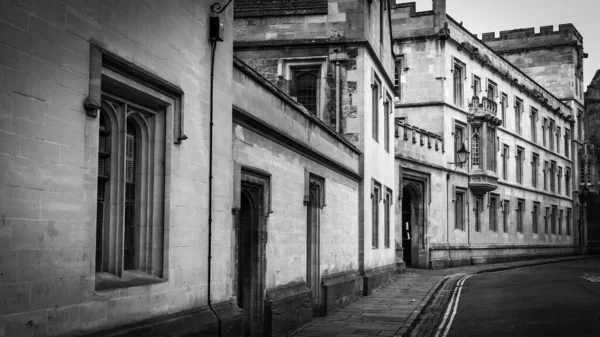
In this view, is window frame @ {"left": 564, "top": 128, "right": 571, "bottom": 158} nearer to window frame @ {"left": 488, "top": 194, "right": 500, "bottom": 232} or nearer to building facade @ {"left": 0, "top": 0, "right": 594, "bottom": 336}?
window frame @ {"left": 488, "top": 194, "right": 500, "bottom": 232}

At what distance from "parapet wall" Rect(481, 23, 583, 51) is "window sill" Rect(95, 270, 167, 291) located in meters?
51.9

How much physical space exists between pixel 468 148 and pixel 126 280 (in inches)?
1298

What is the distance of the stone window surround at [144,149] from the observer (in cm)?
755

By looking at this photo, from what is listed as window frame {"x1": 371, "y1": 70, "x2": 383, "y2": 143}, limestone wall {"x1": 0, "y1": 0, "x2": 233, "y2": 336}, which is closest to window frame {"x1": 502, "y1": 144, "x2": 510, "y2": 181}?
window frame {"x1": 371, "y1": 70, "x2": 383, "y2": 143}

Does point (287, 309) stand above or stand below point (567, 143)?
below

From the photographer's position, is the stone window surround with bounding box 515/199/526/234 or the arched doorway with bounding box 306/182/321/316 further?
the stone window surround with bounding box 515/199/526/234

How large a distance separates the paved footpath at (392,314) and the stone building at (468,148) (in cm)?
837

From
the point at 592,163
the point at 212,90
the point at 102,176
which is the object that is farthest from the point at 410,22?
the point at 592,163

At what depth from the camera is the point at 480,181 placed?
3878cm

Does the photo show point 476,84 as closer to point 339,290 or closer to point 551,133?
point 551,133

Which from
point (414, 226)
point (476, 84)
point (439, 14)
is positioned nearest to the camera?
point (414, 226)

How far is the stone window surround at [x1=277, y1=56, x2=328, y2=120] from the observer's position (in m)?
21.5

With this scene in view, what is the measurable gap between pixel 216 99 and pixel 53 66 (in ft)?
12.1

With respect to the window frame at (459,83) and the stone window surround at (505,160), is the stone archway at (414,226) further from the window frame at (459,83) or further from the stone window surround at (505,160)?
the stone window surround at (505,160)
